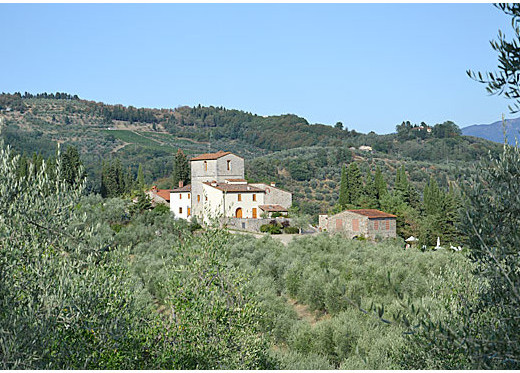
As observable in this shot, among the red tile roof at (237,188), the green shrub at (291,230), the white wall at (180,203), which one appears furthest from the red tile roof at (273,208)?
the white wall at (180,203)

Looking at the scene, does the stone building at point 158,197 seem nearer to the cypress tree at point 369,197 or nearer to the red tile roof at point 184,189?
the red tile roof at point 184,189

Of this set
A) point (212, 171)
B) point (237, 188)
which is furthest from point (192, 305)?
point (212, 171)

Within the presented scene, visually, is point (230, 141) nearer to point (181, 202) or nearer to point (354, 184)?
point (181, 202)

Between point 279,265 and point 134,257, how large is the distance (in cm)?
980

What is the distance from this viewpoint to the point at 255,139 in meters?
155

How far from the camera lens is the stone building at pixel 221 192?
45500 mm

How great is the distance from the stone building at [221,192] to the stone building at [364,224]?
6.98 m

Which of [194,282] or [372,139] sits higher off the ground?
[372,139]

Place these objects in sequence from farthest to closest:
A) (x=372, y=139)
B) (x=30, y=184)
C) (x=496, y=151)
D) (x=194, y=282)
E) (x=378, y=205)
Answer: (x=372, y=139) < (x=378, y=205) < (x=194, y=282) < (x=30, y=184) < (x=496, y=151)

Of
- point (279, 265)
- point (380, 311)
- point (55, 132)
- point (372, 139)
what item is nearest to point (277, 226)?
point (279, 265)

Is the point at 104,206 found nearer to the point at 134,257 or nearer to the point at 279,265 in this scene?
the point at 134,257

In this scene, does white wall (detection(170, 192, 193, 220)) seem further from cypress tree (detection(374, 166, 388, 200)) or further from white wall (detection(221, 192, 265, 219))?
cypress tree (detection(374, 166, 388, 200))

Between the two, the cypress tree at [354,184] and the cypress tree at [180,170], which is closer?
the cypress tree at [354,184]

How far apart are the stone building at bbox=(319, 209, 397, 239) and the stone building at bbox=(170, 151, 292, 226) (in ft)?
22.9
